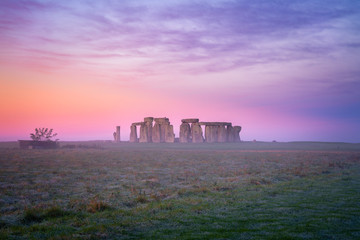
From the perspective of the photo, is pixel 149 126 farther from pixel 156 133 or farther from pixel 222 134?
pixel 222 134

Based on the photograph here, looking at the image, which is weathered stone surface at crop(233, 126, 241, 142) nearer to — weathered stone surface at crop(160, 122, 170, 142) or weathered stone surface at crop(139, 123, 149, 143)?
weathered stone surface at crop(160, 122, 170, 142)

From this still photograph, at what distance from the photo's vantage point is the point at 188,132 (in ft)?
240

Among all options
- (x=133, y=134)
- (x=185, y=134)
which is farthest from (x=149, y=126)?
(x=185, y=134)

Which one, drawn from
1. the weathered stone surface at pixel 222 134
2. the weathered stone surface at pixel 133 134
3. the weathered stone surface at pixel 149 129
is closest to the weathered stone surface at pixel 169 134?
the weathered stone surface at pixel 149 129

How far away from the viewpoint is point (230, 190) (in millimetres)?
15688

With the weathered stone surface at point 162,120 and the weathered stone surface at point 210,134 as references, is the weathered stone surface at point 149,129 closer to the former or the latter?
the weathered stone surface at point 162,120

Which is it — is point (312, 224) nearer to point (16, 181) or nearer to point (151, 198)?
point (151, 198)

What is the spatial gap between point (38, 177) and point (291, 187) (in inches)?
640

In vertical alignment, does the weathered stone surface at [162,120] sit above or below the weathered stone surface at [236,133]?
above

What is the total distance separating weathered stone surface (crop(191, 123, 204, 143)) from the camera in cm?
7190

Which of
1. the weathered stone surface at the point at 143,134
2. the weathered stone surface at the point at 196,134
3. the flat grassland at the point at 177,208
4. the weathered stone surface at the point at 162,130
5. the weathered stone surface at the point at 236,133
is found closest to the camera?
the flat grassland at the point at 177,208

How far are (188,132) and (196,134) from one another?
2.18m

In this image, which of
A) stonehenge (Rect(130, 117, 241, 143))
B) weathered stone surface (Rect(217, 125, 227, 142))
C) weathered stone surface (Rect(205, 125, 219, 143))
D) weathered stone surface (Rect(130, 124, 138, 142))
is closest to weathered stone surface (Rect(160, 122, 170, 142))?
stonehenge (Rect(130, 117, 241, 143))

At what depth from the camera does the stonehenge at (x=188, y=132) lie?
238 feet
